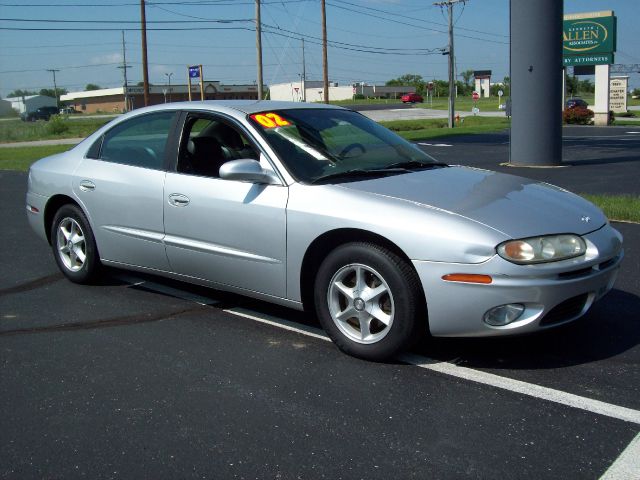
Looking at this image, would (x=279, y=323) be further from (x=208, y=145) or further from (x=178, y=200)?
(x=208, y=145)

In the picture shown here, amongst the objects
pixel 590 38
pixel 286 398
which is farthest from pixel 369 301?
pixel 590 38

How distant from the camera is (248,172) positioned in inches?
184

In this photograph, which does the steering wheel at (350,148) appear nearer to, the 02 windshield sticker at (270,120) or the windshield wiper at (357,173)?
the windshield wiper at (357,173)

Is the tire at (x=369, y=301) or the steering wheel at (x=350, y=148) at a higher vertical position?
the steering wheel at (x=350, y=148)

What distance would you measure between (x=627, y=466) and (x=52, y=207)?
4993 mm

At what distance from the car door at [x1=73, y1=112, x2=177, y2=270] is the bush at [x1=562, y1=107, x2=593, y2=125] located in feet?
117

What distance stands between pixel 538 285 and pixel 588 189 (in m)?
8.62

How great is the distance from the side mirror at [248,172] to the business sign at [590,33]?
152 feet

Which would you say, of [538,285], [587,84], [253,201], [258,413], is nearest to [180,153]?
[253,201]

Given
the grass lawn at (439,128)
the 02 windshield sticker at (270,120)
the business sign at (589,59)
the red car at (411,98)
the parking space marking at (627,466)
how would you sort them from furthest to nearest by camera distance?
the red car at (411,98), the business sign at (589,59), the grass lawn at (439,128), the 02 windshield sticker at (270,120), the parking space marking at (627,466)

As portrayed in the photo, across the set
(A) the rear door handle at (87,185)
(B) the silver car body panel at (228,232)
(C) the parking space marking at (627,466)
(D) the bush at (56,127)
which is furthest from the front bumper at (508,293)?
(D) the bush at (56,127)

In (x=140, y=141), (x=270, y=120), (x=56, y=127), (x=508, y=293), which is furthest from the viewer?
(x=56, y=127)

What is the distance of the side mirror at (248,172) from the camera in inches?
184

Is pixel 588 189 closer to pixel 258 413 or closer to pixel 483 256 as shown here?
pixel 483 256
